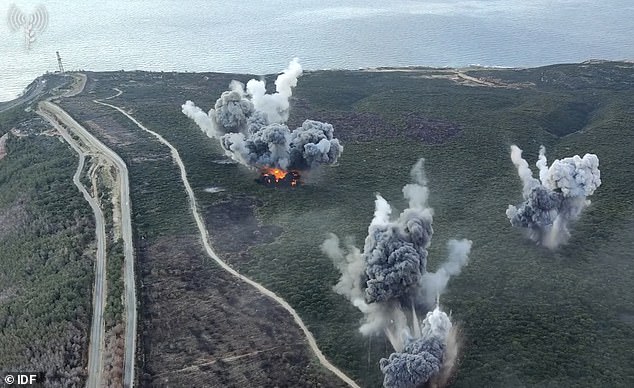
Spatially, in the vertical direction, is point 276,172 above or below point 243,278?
above

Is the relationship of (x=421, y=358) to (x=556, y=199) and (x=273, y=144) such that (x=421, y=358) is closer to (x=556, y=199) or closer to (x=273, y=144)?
(x=556, y=199)

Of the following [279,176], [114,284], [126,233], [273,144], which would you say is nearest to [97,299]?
[114,284]

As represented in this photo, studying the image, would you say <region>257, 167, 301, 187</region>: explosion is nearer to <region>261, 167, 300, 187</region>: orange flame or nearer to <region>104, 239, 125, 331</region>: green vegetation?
<region>261, 167, 300, 187</region>: orange flame

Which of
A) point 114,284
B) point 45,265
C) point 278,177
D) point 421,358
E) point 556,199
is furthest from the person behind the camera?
point 278,177

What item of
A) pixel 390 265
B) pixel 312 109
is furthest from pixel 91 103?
pixel 390 265

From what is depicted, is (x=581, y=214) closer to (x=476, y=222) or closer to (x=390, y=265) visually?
(x=476, y=222)

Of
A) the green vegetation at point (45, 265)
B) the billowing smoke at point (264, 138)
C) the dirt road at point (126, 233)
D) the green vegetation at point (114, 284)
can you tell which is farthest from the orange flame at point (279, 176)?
the green vegetation at point (114, 284)
